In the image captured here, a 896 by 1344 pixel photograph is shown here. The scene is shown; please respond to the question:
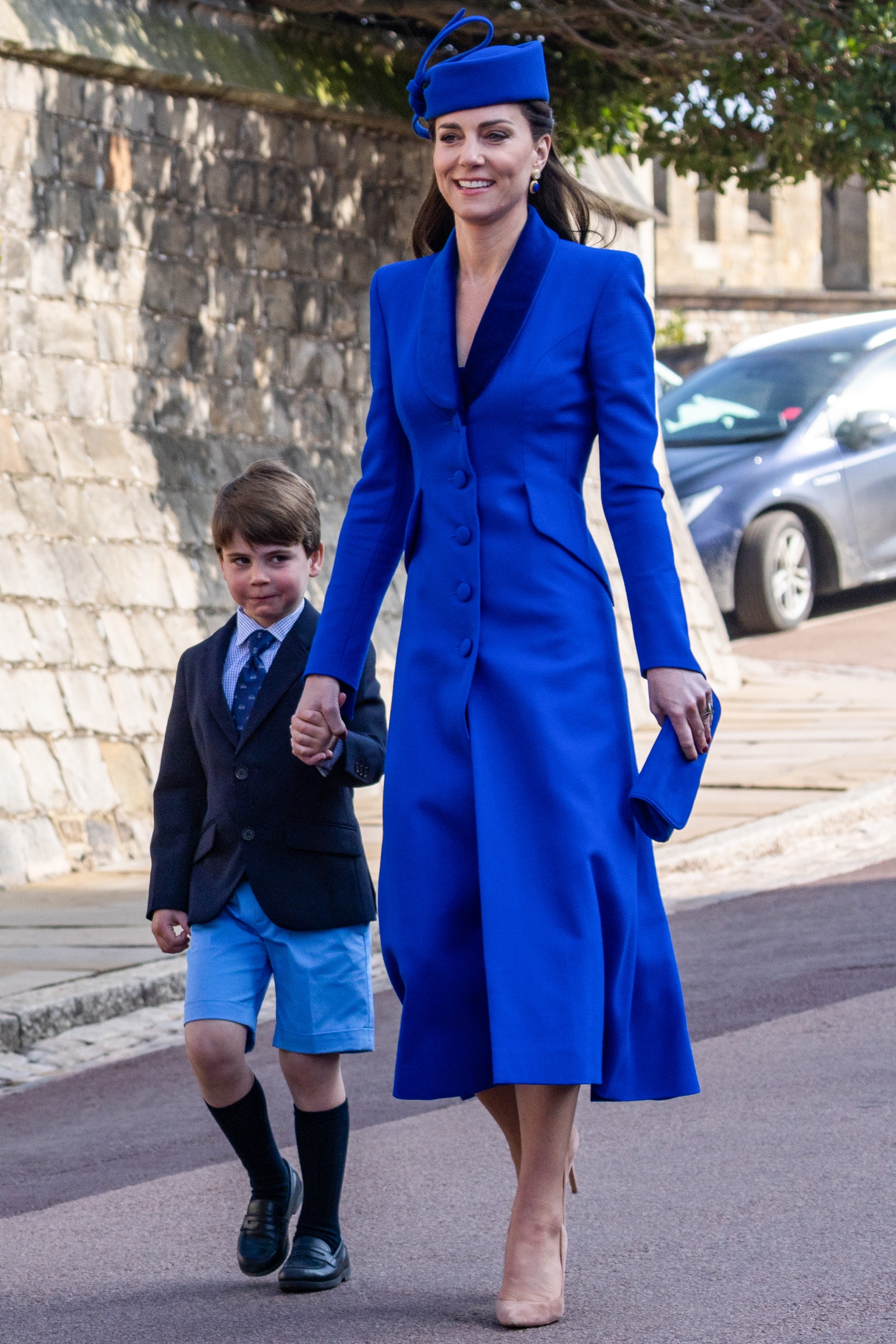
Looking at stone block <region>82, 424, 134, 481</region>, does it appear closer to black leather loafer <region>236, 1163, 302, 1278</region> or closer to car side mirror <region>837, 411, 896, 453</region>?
car side mirror <region>837, 411, 896, 453</region>

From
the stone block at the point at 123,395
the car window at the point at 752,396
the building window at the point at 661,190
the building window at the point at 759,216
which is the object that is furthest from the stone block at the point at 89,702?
the building window at the point at 759,216

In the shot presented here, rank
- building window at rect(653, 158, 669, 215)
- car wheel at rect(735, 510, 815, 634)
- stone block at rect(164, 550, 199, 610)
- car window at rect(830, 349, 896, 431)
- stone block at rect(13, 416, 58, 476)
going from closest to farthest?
stone block at rect(13, 416, 58, 476) → stone block at rect(164, 550, 199, 610) → car wheel at rect(735, 510, 815, 634) → car window at rect(830, 349, 896, 431) → building window at rect(653, 158, 669, 215)

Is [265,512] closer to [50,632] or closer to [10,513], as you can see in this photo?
[50,632]

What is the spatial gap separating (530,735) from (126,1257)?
4.20ft

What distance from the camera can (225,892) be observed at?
133 inches

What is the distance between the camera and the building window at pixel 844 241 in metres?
41.2

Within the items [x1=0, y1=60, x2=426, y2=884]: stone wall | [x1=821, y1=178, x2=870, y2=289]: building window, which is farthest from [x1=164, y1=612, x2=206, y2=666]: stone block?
[x1=821, y1=178, x2=870, y2=289]: building window

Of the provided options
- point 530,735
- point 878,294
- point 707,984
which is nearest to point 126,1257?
point 530,735

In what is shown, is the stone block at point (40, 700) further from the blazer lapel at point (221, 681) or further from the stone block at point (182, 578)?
the blazer lapel at point (221, 681)

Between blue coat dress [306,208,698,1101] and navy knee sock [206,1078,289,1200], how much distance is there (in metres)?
0.37

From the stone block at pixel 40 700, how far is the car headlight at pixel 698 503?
20.0ft

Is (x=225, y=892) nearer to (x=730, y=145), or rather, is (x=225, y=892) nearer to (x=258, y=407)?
(x=258, y=407)

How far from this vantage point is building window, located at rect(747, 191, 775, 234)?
131 ft

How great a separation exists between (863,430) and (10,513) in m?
7.21
